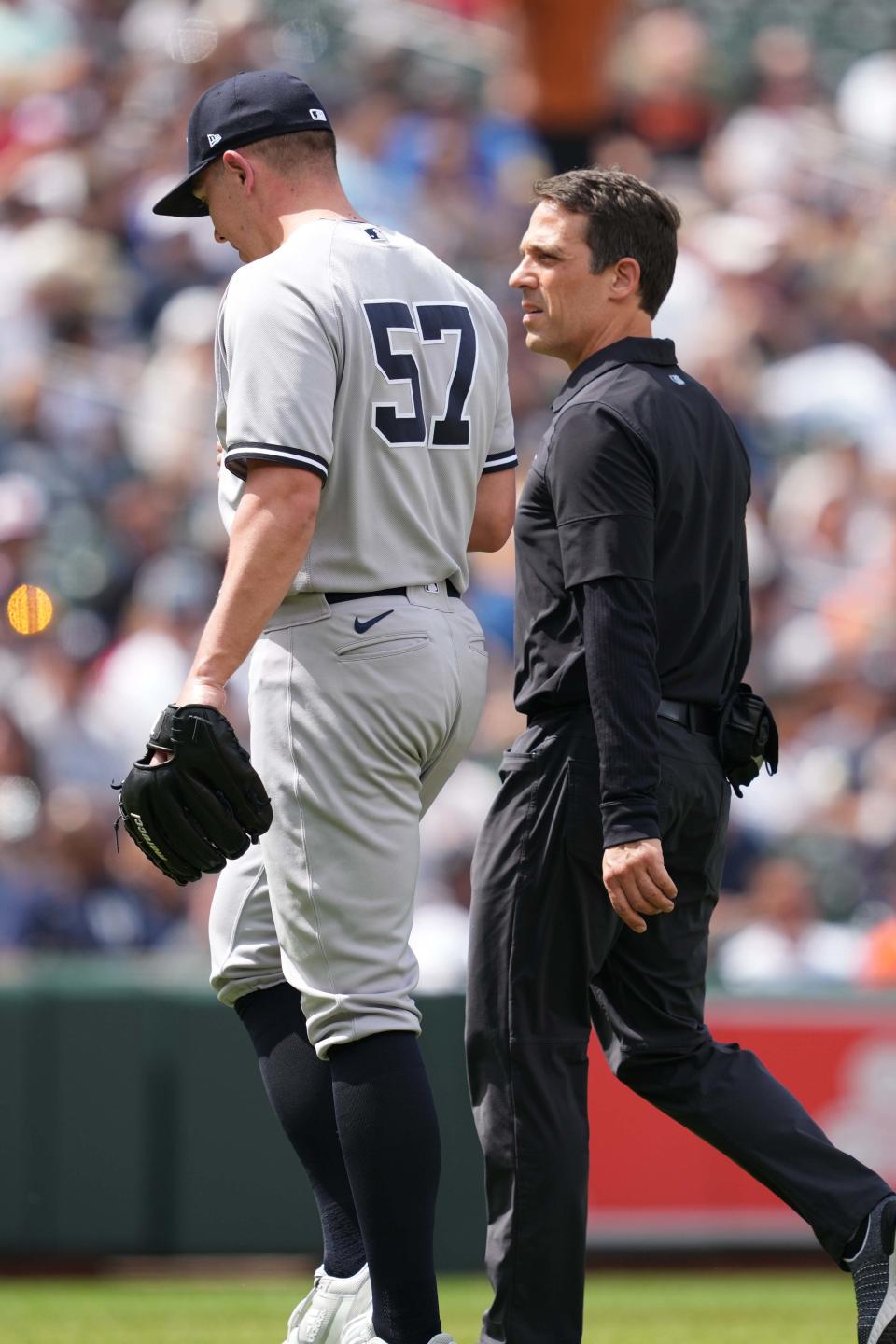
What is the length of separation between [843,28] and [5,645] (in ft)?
26.5

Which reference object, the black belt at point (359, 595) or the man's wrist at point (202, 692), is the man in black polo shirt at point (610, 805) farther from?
the man's wrist at point (202, 692)

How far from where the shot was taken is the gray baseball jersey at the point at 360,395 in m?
3.28

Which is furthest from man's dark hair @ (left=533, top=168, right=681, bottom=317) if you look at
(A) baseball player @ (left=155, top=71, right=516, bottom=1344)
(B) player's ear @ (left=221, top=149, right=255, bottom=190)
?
(B) player's ear @ (left=221, top=149, right=255, bottom=190)

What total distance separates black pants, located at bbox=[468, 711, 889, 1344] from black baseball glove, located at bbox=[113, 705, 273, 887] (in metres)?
0.47

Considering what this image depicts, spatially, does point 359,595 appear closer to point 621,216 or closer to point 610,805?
point 610,805

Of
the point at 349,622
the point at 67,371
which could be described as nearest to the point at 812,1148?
the point at 349,622

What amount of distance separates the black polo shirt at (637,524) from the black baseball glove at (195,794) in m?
0.57

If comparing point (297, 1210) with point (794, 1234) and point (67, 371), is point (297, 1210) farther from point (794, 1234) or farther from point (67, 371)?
point (67, 371)

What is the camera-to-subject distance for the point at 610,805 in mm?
3312

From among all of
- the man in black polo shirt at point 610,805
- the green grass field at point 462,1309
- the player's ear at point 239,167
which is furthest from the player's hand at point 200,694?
the green grass field at point 462,1309

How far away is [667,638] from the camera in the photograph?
3.53 metres

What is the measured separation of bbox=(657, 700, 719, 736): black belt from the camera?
3.51m

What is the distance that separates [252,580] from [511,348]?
733 cm

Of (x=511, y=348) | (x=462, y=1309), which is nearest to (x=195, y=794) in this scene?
(x=462, y=1309)
